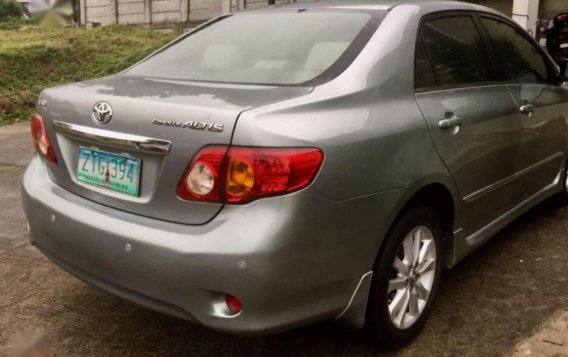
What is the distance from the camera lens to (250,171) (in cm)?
197

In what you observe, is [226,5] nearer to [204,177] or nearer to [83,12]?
[83,12]

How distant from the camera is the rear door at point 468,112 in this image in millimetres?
2662

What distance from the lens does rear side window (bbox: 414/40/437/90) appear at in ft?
8.59

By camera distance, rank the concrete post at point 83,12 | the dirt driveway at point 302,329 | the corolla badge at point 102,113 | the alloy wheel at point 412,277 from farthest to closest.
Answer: the concrete post at point 83,12
the dirt driveway at point 302,329
the alloy wheel at point 412,277
the corolla badge at point 102,113

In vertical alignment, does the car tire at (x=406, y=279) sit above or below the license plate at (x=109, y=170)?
below

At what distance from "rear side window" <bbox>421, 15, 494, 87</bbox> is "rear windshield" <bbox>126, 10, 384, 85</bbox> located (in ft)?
1.14

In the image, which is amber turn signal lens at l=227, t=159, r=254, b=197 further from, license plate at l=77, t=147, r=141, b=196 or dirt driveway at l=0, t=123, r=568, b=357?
dirt driveway at l=0, t=123, r=568, b=357

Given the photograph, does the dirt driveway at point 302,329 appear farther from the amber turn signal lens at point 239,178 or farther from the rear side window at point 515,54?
the rear side window at point 515,54

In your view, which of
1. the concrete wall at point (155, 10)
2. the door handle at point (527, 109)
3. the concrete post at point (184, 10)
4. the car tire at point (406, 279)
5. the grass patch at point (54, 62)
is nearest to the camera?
the car tire at point (406, 279)

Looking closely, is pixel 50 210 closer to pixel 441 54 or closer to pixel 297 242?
pixel 297 242

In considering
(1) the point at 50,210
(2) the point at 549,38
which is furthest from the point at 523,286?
(2) the point at 549,38

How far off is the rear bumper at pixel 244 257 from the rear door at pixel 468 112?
56 cm

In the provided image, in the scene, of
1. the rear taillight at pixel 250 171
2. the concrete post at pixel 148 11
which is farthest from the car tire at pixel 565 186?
the concrete post at pixel 148 11

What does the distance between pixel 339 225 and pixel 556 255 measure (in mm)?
2170
